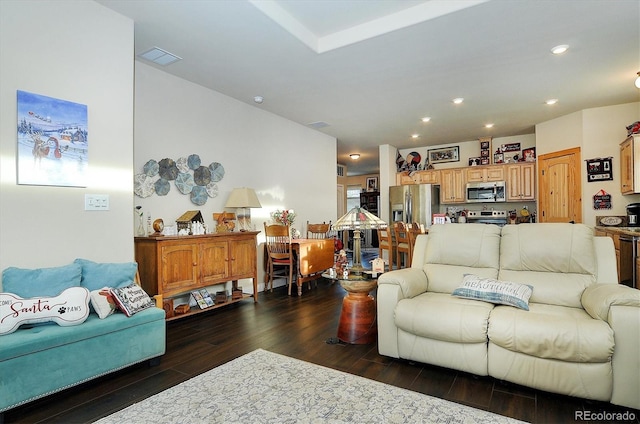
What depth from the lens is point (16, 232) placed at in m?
2.26

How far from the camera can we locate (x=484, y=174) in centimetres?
739

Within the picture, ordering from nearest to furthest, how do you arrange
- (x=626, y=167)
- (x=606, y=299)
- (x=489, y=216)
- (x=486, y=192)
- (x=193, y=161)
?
(x=606, y=299), (x=193, y=161), (x=626, y=167), (x=486, y=192), (x=489, y=216)

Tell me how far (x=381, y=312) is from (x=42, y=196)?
2.66 metres

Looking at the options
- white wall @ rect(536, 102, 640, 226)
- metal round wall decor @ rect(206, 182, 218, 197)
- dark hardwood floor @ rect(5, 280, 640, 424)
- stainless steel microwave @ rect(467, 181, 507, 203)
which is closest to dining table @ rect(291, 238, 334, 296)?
dark hardwood floor @ rect(5, 280, 640, 424)

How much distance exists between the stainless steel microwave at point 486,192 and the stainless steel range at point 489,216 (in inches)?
13.6

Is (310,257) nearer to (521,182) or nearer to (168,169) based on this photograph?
(168,169)

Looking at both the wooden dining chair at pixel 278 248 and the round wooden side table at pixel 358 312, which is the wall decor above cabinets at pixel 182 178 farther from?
the round wooden side table at pixel 358 312

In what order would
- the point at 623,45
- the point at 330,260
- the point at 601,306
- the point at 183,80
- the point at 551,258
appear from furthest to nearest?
the point at 330,260, the point at 183,80, the point at 623,45, the point at 551,258, the point at 601,306

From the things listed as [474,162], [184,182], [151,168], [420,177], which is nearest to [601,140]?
[474,162]

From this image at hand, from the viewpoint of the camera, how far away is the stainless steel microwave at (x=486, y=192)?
713cm

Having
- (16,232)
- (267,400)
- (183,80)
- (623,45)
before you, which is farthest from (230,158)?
(623,45)

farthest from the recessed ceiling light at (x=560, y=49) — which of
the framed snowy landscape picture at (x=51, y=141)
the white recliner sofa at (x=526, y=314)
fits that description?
the framed snowy landscape picture at (x=51, y=141)

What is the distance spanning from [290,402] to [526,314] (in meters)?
1.61

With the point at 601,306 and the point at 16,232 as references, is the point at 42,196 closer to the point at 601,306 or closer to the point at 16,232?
the point at 16,232
